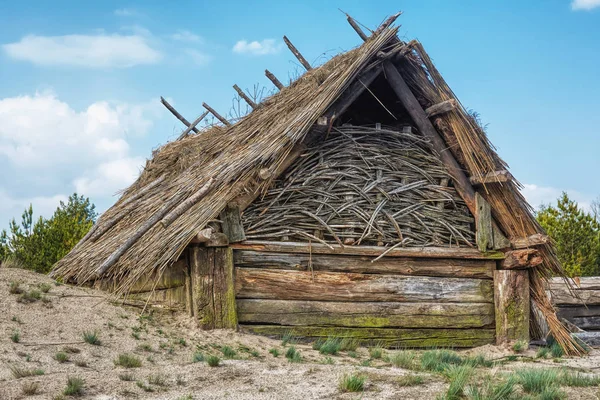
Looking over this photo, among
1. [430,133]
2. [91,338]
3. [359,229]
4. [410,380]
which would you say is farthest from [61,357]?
[430,133]

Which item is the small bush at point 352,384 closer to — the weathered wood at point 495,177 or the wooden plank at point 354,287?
the wooden plank at point 354,287

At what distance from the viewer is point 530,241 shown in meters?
8.73

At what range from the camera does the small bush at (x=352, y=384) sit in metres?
5.01

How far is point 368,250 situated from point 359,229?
12.3 inches

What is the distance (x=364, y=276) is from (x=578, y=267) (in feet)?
38.3

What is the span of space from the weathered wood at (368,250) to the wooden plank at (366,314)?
0.64 metres

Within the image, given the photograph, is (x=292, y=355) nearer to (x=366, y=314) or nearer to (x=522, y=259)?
(x=366, y=314)

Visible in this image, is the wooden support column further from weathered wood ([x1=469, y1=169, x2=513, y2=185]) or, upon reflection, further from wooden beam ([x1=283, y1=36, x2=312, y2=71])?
wooden beam ([x1=283, y1=36, x2=312, y2=71])

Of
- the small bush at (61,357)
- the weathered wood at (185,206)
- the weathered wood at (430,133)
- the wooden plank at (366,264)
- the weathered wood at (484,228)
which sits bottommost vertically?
the small bush at (61,357)

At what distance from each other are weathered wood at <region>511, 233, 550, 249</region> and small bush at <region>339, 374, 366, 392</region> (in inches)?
178

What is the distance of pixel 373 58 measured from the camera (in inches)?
346

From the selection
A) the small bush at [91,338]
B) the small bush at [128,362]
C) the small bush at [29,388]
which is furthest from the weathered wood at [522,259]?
the small bush at [29,388]

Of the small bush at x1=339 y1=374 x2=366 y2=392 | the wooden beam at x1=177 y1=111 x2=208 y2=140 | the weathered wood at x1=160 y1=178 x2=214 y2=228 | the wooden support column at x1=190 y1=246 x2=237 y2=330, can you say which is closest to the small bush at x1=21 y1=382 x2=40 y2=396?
the small bush at x1=339 y1=374 x2=366 y2=392

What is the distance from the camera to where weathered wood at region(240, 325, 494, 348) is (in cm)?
808
